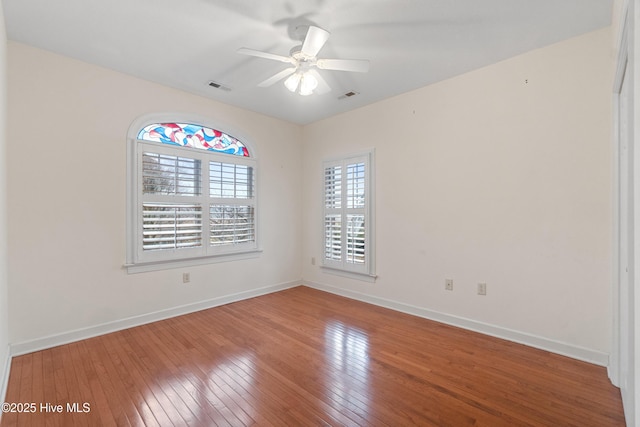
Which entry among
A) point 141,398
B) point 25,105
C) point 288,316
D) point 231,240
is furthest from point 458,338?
point 25,105

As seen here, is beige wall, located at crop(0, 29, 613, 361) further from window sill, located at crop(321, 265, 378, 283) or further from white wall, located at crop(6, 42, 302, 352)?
window sill, located at crop(321, 265, 378, 283)

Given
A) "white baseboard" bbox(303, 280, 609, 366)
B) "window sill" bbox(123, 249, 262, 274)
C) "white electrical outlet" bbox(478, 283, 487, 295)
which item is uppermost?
"window sill" bbox(123, 249, 262, 274)

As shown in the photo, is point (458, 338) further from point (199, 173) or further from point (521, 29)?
point (199, 173)

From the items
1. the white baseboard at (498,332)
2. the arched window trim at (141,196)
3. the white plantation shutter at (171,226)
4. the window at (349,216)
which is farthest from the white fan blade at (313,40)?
the white baseboard at (498,332)

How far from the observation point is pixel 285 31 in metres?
2.37

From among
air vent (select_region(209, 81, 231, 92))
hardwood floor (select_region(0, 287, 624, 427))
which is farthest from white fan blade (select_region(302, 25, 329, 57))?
hardwood floor (select_region(0, 287, 624, 427))

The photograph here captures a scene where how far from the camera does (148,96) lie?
326 cm

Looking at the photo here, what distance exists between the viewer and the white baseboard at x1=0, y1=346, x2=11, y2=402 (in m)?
1.90

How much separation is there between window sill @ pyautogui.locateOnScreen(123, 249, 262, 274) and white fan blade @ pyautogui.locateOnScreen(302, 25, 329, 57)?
2736 millimetres

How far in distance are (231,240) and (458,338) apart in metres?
2.98

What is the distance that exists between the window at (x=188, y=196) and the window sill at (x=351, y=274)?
3.95ft

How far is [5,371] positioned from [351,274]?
11.3ft

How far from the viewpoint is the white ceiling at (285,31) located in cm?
208

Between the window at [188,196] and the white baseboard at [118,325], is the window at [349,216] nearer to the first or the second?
the window at [188,196]
